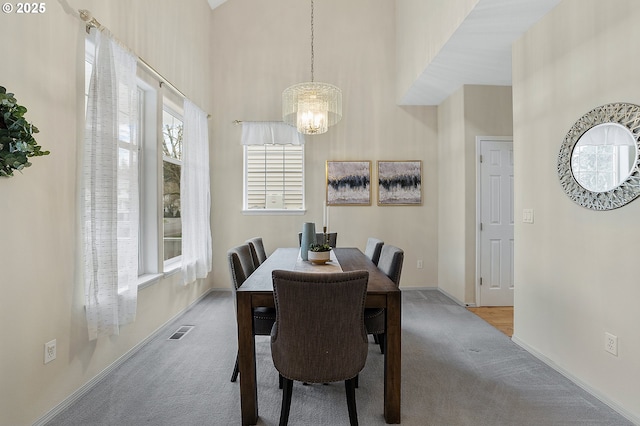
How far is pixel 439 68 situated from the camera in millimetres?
3646

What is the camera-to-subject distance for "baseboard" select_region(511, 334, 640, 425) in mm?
1935

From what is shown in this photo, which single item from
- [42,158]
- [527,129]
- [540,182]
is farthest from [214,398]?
[527,129]

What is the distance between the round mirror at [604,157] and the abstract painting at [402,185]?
2.57m

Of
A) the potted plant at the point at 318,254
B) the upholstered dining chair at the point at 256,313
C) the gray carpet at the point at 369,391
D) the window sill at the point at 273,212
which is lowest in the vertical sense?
the gray carpet at the point at 369,391

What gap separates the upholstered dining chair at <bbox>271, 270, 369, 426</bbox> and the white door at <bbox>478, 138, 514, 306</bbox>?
2.95 meters

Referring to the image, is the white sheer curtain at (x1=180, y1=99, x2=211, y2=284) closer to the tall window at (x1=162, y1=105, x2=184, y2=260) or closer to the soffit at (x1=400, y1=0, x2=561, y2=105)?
the tall window at (x1=162, y1=105, x2=184, y2=260)

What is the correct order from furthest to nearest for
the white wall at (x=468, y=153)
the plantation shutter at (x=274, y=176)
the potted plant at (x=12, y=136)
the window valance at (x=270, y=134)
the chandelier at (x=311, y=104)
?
1. the plantation shutter at (x=274, y=176)
2. the window valance at (x=270, y=134)
3. the white wall at (x=468, y=153)
4. the chandelier at (x=311, y=104)
5. the potted plant at (x=12, y=136)

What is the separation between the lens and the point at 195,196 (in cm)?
400

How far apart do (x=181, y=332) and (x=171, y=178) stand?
163cm

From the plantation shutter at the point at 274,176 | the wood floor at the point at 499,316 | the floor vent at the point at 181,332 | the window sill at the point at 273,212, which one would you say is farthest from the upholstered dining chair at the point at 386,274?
the plantation shutter at the point at 274,176

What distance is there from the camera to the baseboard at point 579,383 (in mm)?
1935

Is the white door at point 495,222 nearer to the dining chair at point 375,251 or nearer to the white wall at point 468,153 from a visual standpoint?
the white wall at point 468,153

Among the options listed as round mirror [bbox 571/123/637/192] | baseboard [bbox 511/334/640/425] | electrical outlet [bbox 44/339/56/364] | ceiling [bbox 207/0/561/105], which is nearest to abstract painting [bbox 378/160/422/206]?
ceiling [bbox 207/0/561/105]

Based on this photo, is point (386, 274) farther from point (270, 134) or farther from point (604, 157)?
point (270, 134)
